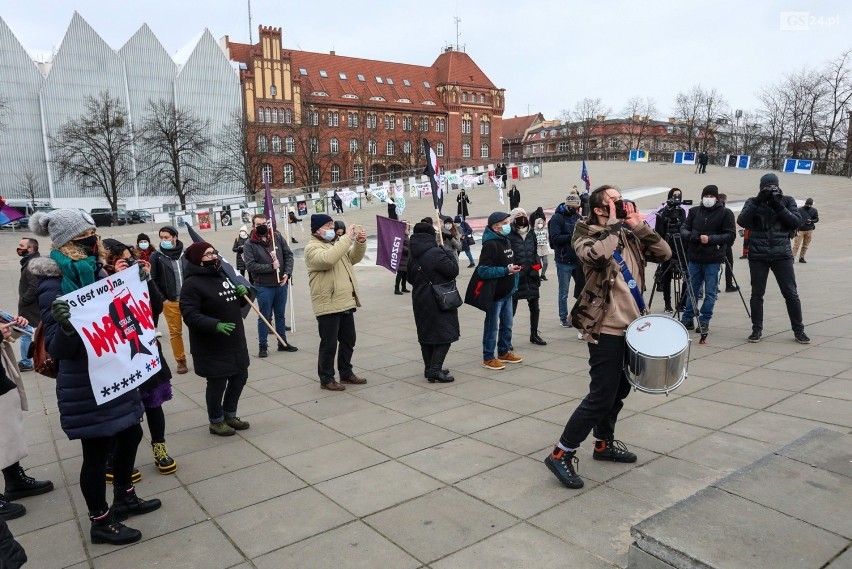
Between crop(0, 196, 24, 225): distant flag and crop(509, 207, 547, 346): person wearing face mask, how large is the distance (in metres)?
4.81

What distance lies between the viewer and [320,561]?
3090mm

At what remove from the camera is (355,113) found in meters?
74.8

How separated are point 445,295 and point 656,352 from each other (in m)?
3.12

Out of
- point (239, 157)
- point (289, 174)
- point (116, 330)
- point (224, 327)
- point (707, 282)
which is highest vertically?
point (239, 157)

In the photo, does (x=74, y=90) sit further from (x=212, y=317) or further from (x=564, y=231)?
(x=212, y=317)

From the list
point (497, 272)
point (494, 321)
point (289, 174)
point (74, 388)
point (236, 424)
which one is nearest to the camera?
point (74, 388)

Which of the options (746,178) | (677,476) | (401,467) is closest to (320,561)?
(401,467)

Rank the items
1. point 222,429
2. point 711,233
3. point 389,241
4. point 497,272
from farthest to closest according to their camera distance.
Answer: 1. point 389,241
2. point 711,233
3. point 497,272
4. point 222,429

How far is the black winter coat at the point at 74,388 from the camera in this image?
3.15m

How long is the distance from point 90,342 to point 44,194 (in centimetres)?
A: 6373

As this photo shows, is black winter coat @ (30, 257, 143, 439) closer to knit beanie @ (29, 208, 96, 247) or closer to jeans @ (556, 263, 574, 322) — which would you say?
knit beanie @ (29, 208, 96, 247)

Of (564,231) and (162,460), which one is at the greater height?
(564,231)

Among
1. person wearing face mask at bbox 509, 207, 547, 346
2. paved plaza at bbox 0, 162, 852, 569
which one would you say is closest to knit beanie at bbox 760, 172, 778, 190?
paved plaza at bbox 0, 162, 852, 569

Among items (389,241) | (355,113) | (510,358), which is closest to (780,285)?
(510,358)
